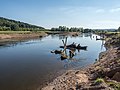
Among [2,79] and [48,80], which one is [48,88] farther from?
[2,79]

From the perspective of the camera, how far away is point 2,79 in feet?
87.5

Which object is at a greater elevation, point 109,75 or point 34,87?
point 109,75

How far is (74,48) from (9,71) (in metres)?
35.0

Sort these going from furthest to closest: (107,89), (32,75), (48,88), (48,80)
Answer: (32,75) < (48,80) < (48,88) < (107,89)

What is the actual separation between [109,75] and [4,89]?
38.7 ft

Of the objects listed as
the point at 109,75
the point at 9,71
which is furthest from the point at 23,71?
the point at 109,75

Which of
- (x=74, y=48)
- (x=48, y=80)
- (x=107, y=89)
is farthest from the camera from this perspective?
(x=74, y=48)

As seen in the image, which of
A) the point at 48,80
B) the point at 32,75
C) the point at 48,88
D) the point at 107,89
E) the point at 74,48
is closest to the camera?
the point at 107,89

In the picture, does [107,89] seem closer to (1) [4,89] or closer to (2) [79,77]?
(2) [79,77]

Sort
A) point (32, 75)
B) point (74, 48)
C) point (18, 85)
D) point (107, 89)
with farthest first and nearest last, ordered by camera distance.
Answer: point (74, 48) → point (32, 75) → point (18, 85) → point (107, 89)

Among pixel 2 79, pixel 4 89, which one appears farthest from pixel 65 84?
pixel 2 79

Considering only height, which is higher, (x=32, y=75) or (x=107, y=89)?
(x=107, y=89)

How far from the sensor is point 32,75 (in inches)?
1145

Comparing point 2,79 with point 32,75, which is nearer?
point 2,79
